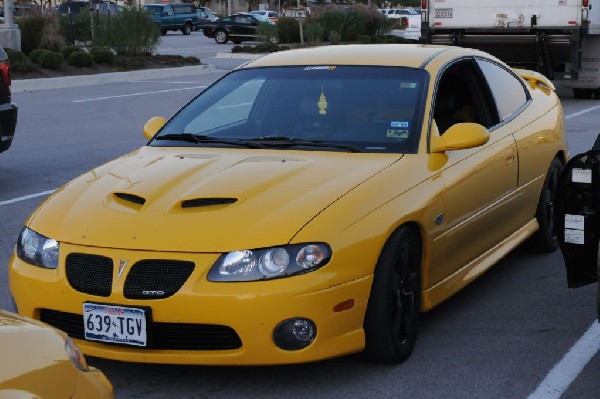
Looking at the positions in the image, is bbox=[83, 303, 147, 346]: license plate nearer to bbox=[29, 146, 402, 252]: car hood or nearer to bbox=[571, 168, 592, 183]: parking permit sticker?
bbox=[29, 146, 402, 252]: car hood

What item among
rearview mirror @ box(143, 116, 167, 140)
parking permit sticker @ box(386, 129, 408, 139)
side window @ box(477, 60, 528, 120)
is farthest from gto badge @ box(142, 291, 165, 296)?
side window @ box(477, 60, 528, 120)

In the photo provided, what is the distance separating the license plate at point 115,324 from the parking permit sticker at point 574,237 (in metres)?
2.14

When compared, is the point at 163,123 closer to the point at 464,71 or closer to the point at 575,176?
the point at 464,71

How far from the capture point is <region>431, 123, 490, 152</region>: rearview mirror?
19.4ft

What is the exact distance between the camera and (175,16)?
67562 millimetres

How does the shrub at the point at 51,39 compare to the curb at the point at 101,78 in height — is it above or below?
above

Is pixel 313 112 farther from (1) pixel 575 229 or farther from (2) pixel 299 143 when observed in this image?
(1) pixel 575 229

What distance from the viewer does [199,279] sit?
481 cm

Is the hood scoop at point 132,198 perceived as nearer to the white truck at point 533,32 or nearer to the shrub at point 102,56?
the white truck at point 533,32

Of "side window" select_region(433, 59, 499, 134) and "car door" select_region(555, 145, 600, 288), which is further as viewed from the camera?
"side window" select_region(433, 59, 499, 134)

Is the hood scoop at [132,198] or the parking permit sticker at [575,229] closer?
the hood scoop at [132,198]

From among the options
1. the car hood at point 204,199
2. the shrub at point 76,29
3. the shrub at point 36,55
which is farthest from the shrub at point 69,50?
the car hood at point 204,199

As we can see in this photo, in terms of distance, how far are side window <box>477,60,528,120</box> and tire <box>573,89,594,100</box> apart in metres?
15.1

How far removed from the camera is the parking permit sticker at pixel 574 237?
5.62 metres
